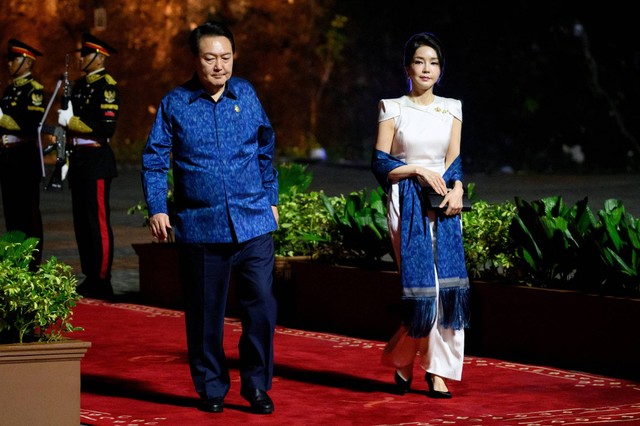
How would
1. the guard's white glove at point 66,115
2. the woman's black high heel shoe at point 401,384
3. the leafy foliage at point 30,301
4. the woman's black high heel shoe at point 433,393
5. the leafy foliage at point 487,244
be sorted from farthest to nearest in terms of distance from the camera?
the guard's white glove at point 66,115
the leafy foliage at point 487,244
the woman's black high heel shoe at point 401,384
the woman's black high heel shoe at point 433,393
the leafy foliage at point 30,301

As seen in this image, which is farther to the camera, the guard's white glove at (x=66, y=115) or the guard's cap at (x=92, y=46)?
the guard's white glove at (x=66, y=115)

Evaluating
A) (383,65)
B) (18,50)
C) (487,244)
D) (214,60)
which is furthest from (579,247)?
(383,65)

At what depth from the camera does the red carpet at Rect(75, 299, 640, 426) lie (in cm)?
698

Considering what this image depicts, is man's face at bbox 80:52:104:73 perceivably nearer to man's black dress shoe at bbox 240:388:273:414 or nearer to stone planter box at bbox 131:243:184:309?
stone planter box at bbox 131:243:184:309

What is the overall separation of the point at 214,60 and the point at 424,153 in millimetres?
1211

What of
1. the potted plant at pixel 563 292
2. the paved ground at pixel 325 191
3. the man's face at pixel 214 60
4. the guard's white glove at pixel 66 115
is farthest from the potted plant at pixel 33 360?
the paved ground at pixel 325 191

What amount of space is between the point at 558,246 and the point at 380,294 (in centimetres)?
137

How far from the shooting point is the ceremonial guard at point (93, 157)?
11711mm

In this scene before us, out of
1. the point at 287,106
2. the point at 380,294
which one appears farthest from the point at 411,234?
the point at 287,106

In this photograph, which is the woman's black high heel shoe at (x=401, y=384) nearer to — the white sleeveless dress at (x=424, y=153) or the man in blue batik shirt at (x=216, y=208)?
the white sleeveless dress at (x=424, y=153)

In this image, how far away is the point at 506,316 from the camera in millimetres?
8766

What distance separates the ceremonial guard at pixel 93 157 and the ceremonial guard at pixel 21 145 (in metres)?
0.35

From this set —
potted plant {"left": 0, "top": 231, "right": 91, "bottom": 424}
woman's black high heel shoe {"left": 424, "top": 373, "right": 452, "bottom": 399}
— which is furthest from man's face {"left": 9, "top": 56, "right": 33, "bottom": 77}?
potted plant {"left": 0, "top": 231, "right": 91, "bottom": 424}

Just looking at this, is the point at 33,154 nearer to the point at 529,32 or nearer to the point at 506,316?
the point at 506,316
